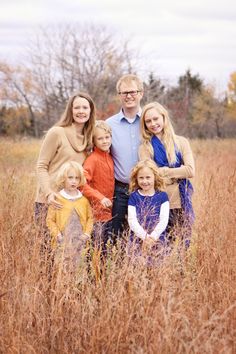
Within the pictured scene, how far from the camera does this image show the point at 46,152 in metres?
4.60

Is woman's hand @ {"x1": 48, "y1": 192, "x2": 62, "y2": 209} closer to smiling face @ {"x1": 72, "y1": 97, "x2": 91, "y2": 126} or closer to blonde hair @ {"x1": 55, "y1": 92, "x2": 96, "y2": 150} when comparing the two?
blonde hair @ {"x1": 55, "y1": 92, "x2": 96, "y2": 150}

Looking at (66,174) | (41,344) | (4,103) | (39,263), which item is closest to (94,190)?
(66,174)

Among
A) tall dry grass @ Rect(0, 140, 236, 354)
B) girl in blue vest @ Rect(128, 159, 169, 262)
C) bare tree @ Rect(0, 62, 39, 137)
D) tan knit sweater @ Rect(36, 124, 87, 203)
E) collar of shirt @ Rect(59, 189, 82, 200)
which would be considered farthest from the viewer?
bare tree @ Rect(0, 62, 39, 137)

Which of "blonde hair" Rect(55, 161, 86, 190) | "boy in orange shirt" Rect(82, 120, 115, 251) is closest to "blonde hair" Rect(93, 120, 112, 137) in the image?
"boy in orange shirt" Rect(82, 120, 115, 251)

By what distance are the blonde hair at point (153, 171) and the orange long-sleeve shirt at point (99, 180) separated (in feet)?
0.70

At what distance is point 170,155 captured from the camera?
4.51 m

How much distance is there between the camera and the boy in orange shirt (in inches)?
177

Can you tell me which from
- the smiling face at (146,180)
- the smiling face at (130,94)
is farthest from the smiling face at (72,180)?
the smiling face at (130,94)

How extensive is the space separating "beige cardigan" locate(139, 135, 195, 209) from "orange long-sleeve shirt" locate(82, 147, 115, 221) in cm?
28

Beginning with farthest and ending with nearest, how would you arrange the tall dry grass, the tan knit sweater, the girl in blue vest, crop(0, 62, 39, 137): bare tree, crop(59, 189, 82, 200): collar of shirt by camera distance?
crop(0, 62, 39, 137): bare tree < the tan knit sweater < crop(59, 189, 82, 200): collar of shirt < the girl in blue vest < the tall dry grass

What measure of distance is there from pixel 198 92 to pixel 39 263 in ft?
145

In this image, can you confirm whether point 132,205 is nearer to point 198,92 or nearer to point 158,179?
point 158,179

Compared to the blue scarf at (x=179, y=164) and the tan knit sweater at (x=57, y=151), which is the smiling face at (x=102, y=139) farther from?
the blue scarf at (x=179, y=164)

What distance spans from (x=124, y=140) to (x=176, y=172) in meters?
0.50
